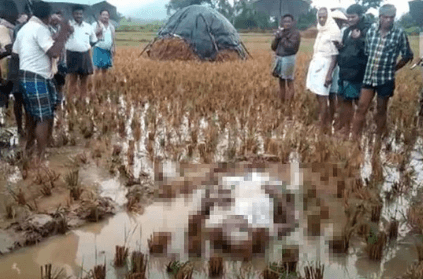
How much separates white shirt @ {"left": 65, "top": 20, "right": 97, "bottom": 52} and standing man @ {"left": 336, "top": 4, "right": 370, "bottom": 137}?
322 cm

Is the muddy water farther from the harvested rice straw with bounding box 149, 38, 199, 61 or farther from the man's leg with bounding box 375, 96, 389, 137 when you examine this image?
the harvested rice straw with bounding box 149, 38, 199, 61

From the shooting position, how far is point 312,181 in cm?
412

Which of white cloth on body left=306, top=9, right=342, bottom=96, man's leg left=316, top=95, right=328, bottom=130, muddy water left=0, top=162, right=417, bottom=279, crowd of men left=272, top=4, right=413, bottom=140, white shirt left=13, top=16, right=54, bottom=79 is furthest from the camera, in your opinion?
man's leg left=316, top=95, right=328, bottom=130

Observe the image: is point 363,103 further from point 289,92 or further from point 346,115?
point 289,92

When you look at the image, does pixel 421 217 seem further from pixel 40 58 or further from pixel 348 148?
pixel 40 58

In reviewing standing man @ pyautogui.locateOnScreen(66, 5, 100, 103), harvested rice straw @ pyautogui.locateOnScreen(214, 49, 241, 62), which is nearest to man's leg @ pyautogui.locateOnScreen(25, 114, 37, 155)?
standing man @ pyautogui.locateOnScreen(66, 5, 100, 103)

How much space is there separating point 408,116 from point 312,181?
10.7 feet

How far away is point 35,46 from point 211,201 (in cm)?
196

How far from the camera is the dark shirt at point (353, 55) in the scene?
5641mm

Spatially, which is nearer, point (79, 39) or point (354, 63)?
point (354, 63)

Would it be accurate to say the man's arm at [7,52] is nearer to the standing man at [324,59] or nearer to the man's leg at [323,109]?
the standing man at [324,59]

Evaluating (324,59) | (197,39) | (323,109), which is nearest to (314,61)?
(324,59)

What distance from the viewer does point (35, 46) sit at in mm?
4359

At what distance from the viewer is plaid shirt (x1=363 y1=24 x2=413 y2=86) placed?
526 cm
